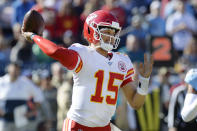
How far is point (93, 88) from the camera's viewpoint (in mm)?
4207

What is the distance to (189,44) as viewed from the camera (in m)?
8.86

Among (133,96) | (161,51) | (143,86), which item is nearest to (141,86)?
(143,86)

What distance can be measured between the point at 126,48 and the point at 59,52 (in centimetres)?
506

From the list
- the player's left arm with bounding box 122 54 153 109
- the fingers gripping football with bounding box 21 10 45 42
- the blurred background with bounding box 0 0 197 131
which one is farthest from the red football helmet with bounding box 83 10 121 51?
the blurred background with bounding box 0 0 197 131

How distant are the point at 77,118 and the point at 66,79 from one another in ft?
13.9

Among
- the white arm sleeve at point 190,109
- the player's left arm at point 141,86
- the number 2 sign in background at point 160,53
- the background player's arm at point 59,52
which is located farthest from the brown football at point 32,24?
the number 2 sign in background at point 160,53

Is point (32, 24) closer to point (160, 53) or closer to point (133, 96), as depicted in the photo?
point (133, 96)

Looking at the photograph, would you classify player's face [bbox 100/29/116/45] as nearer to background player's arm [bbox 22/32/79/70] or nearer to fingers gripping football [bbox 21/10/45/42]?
background player's arm [bbox 22/32/79/70]

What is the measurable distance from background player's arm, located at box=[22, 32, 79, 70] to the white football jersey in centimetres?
7

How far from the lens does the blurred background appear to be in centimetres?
852

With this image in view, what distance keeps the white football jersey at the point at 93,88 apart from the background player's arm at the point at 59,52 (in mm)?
74

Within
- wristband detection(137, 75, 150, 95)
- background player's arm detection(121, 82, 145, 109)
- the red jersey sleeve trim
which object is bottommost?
background player's arm detection(121, 82, 145, 109)

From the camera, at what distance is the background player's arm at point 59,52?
3.95m

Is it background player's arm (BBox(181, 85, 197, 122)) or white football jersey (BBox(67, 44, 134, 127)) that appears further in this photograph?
background player's arm (BBox(181, 85, 197, 122))
